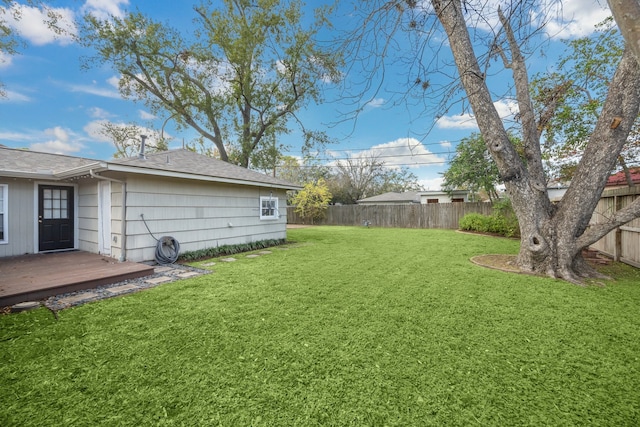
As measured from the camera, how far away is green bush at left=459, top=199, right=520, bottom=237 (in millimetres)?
10516

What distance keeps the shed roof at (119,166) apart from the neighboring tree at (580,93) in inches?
315

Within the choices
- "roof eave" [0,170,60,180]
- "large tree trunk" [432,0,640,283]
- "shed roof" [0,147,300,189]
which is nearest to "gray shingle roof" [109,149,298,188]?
"shed roof" [0,147,300,189]

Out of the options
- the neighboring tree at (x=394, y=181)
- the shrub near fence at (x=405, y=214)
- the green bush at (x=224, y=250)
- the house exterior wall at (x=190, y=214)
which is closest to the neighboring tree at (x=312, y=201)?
the shrub near fence at (x=405, y=214)

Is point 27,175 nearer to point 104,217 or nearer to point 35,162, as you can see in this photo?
point 35,162

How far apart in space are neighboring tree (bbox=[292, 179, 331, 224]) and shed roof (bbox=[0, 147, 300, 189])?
10057 mm

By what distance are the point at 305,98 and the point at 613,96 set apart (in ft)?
38.7

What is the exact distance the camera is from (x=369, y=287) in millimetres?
4078

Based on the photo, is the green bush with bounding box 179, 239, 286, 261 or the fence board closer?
the fence board

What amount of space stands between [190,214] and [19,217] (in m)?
3.67

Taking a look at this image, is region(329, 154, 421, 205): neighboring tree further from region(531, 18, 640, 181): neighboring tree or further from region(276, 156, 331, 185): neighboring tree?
region(531, 18, 640, 181): neighboring tree

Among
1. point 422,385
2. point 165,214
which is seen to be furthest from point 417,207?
point 422,385

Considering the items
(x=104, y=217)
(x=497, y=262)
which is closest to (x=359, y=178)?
(x=497, y=262)

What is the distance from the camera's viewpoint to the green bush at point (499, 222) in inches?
414

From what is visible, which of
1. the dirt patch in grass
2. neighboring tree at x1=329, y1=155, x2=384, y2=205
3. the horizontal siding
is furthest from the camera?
neighboring tree at x1=329, y1=155, x2=384, y2=205
